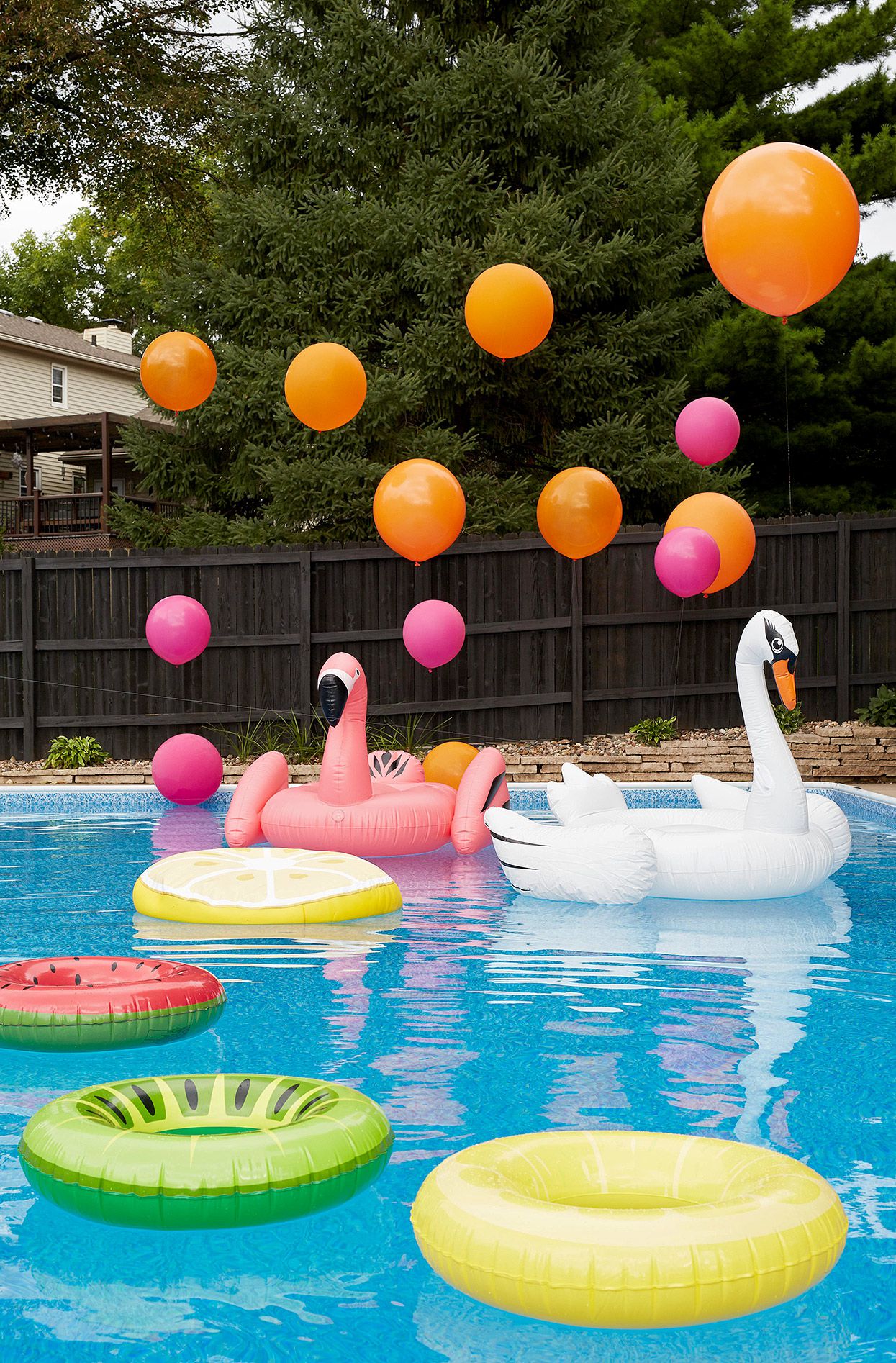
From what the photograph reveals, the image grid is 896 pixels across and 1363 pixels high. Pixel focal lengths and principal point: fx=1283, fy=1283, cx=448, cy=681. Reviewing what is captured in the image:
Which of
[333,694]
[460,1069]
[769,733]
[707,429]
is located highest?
[707,429]

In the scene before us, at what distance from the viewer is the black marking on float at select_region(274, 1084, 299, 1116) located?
320 centimetres

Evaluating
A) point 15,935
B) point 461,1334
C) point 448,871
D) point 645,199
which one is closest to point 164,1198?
point 461,1334

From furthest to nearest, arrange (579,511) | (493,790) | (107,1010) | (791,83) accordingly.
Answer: (791,83) → (579,511) → (493,790) → (107,1010)

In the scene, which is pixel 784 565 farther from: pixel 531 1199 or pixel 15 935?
pixel 531 1199

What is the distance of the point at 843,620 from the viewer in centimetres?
1177

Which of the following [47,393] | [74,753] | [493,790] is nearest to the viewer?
[493,790]

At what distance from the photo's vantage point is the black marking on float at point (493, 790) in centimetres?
741

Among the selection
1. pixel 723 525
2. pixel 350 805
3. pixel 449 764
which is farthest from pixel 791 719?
pixel 350 805

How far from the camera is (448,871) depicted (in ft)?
23.8

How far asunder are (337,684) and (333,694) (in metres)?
0.06

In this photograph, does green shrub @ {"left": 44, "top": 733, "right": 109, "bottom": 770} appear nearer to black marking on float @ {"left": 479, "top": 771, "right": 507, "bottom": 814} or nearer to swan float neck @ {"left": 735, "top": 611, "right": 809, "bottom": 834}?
black marking on float @ {"left": 479, "top": 771, "right": 507, "bottom": 814}

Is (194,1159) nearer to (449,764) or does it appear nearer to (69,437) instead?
(449,764)

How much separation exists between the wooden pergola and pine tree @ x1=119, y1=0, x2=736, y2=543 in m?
5.88

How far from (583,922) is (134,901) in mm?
2134
